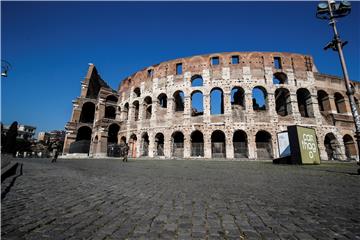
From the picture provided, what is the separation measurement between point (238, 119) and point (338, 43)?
1159 cm

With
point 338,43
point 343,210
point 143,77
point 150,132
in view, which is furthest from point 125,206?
point 143,77

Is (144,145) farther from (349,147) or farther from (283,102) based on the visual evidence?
(349,147)

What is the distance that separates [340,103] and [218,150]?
16160 millimetres

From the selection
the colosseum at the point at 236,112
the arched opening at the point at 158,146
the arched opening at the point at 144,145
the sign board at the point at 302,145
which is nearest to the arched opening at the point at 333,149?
the colosseum at the point at 236,112

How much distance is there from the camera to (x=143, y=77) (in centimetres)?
2414

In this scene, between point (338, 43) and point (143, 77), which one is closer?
point (338, 43)

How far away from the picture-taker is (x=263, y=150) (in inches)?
687

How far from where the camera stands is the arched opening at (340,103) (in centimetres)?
2037

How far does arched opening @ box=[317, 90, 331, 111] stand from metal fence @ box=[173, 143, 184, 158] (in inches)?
673

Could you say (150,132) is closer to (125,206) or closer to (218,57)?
(218,57)

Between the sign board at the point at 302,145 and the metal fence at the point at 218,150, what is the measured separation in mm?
8092

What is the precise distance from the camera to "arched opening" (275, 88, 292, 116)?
1902 cm

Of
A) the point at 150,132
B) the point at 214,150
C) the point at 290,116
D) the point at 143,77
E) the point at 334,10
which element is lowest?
the point at 214,150

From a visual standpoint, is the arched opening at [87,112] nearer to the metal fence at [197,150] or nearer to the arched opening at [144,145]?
the arched opening at [144,145]
